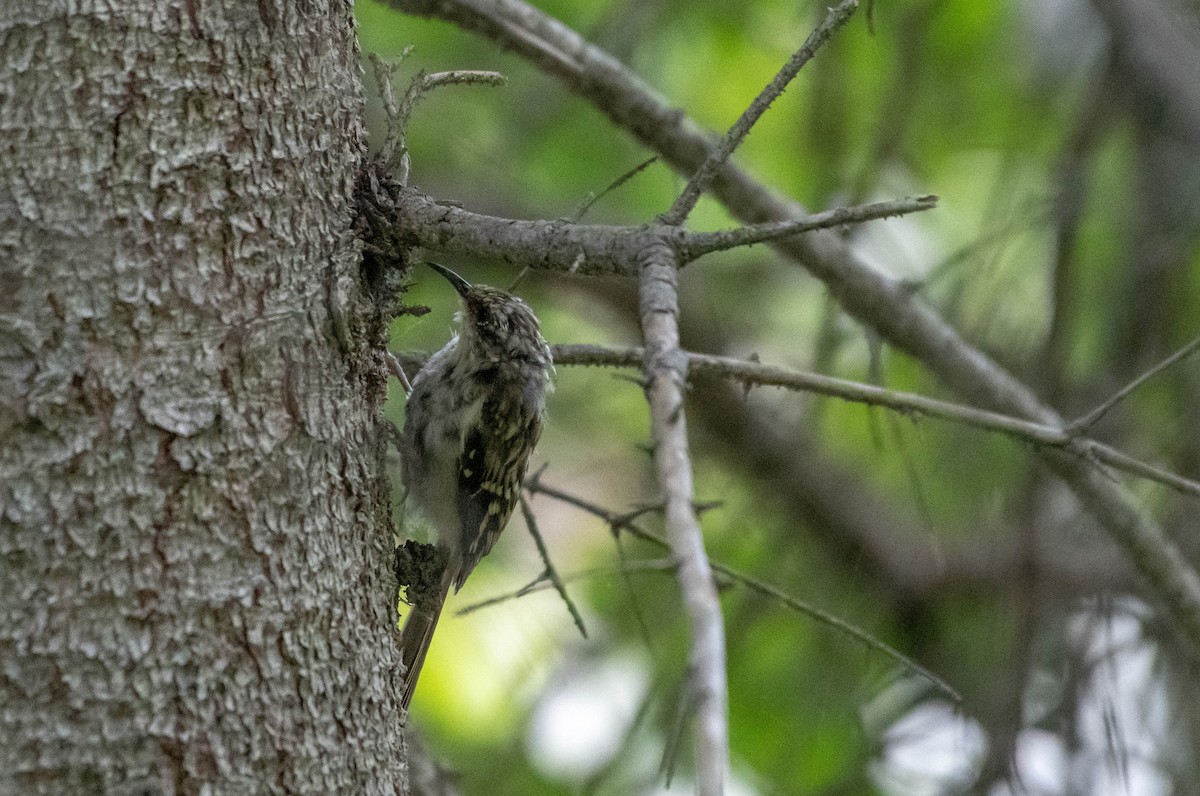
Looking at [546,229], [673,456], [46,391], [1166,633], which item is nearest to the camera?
[673,456]

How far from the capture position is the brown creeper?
4125 millimetres

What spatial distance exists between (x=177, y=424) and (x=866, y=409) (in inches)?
98.3

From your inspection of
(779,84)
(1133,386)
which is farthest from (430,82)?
(1133,386)

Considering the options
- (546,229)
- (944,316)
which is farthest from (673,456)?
(944,316)

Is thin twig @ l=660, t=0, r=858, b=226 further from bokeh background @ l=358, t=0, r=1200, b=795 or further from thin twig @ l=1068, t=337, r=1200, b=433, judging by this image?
bokeh background @ l=358, t=0, r=1200, b=795

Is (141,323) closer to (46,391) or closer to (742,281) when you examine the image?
(46,391)

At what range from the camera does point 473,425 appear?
13.6ft

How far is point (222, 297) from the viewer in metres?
2.31

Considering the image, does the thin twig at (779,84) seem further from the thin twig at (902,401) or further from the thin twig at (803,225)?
the thin twig at (902,401)

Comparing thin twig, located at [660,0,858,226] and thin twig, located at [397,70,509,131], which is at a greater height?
thin twig, located at [397,70,509,131]

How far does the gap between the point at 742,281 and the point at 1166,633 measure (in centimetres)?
283

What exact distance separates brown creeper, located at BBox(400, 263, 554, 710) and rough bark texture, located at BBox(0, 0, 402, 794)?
1610 mm

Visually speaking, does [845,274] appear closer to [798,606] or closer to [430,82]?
[798,606]

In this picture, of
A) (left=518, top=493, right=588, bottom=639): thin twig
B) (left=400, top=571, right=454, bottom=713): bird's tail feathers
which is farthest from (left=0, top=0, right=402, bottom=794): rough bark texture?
(left=400, top=571, right=454, bottom=713): bird's tail feathers
